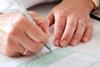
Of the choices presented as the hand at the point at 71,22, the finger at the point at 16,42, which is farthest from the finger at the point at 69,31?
the finger at the point at 16,42

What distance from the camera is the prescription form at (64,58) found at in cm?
53

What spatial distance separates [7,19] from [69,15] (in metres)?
0.20

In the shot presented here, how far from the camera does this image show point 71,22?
645mm

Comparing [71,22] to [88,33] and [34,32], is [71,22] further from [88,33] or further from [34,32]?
[34,32]

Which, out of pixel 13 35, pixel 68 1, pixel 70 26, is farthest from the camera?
pixel 68 1


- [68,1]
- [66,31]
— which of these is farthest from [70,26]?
[68,1]

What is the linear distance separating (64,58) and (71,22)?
131mm

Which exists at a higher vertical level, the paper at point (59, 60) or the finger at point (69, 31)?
the finger at point (69, 31)

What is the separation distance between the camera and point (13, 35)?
0.52 m

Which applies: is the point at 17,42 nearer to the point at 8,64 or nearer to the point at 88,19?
the point at 8,64

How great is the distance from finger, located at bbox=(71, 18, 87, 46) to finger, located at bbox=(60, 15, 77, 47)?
1 cm

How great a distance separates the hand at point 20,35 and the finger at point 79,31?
0.10 m

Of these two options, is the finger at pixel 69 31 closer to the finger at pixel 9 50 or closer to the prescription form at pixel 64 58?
the prescription form at pixel 64 58

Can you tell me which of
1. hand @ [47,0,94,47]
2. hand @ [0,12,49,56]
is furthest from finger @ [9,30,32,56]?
hand @ [47,0,94,47]
